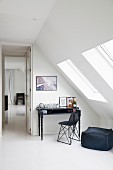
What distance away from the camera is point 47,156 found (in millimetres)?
3867

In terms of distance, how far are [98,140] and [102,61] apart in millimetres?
1652

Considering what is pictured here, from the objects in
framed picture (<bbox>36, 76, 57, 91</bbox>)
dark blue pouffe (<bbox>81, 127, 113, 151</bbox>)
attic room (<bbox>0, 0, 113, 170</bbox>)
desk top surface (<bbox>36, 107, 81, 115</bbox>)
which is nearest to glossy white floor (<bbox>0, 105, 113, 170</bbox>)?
→ attic room (<bbox>0, 0, 113, 170</bbox>)

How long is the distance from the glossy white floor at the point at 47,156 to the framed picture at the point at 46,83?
1349 millimetres

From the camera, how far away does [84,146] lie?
440 cm

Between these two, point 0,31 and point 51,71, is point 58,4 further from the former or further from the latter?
point 51,71

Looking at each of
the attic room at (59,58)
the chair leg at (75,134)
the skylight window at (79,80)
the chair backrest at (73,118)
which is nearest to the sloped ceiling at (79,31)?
the attic room at (59,58)

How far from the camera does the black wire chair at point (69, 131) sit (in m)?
4.86

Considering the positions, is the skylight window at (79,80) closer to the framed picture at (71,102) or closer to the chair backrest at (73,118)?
the framed picture at (71,102)

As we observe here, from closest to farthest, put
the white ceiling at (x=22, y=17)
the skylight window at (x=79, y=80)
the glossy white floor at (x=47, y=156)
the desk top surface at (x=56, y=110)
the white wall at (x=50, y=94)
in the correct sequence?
the white ceiling at (x=22, y=17) → the glossy white floor at (x=47, y=156) → the desk top surface at (x=56, y=110) → the skylight window at (x=79, y=80) → the white wall at (x=50, y=94)

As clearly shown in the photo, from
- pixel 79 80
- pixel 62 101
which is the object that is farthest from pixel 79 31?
pixel 62 101

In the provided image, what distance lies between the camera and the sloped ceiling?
2.43m

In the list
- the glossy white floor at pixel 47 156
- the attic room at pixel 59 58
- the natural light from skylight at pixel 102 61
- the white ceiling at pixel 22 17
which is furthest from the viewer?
the natural light from skylight at pixel 102 61

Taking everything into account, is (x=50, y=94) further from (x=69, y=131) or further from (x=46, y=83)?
(x=69, y=131)

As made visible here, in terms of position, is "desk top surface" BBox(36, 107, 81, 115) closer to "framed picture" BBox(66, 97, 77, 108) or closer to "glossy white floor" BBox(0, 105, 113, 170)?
"framed picture" BBox(66, 97, 77, 108)
